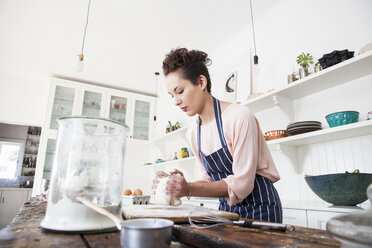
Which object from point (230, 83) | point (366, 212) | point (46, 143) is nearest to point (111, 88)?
point (46, 143)

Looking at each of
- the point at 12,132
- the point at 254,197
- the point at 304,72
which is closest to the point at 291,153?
the point at 304,72

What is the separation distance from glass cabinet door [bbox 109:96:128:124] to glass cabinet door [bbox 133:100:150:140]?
0.23 m

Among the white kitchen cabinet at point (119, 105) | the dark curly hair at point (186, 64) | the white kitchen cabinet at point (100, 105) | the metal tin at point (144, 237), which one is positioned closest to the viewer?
the metal tin at point (144, 237)

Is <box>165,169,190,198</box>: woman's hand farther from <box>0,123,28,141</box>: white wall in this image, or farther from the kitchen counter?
<box>0,123,28,141</box>: white wall

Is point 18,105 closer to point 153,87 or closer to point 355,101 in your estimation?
point 153,87

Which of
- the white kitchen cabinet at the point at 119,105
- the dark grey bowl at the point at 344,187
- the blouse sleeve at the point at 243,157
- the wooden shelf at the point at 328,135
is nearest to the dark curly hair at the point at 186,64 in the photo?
the blouse sleeve at the point at 243,157

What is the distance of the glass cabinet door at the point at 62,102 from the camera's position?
13.5 ft

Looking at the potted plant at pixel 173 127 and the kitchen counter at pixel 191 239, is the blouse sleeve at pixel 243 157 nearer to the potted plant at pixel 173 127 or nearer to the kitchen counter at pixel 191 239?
the kitchen counter at pixel 191 239

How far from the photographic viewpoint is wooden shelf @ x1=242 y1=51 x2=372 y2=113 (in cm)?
158

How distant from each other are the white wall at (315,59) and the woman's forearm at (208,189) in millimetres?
1286

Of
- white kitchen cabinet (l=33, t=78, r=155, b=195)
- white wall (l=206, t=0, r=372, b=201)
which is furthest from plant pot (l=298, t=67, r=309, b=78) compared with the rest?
white kitchen cabinet (l=33, t=78, r=155, b=195)

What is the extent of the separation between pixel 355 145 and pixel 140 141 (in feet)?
12.2

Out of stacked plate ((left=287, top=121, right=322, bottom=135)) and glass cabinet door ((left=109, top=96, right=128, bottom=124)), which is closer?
stacked plate ((left=287, top=121, right=322, bottom=135))

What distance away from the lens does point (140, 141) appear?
4.75 metres
